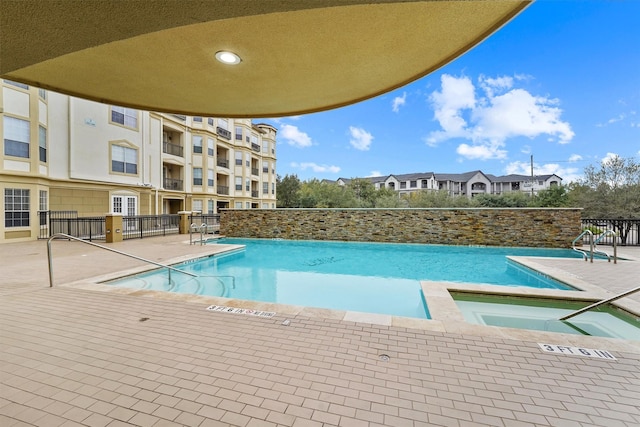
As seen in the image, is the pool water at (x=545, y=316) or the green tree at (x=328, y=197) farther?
the green tree at (x=328, y=197)

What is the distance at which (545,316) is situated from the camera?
4.76 meters

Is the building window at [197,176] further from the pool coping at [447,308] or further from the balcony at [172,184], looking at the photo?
the pool coping at [447,308]

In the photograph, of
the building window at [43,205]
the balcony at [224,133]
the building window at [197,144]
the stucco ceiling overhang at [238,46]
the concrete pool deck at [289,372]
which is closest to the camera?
the stucco ceiling overhang at [238,46]

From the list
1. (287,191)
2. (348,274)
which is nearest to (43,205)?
(348,274)

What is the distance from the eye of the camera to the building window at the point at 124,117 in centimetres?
1663

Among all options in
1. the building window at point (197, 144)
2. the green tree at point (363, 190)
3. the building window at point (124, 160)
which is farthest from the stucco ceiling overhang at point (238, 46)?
the green tree at point (363, 190)

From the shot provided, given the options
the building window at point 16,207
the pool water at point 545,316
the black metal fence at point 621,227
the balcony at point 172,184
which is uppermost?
the balcony at point 172,184

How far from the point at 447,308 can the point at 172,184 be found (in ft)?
73.1

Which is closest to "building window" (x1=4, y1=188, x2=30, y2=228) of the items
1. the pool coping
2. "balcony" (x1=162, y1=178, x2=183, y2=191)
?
"balcony" (x1=162, y1=178, x2=183, y2=191)

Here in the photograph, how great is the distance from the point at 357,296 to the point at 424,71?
4.76 metres

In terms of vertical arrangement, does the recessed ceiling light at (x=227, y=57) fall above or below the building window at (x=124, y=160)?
below

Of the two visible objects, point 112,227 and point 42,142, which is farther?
point 42,142

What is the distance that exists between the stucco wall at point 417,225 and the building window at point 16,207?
807 cm

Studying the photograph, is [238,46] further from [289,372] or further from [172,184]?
[172,184]
